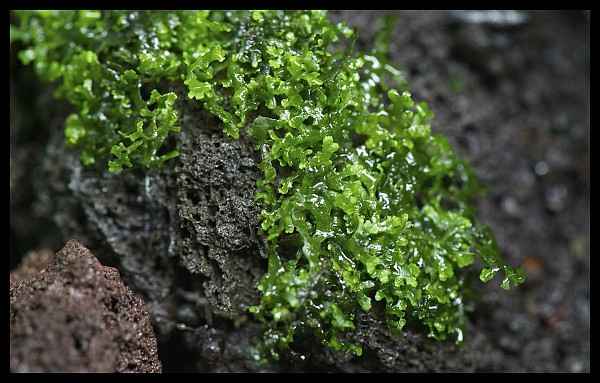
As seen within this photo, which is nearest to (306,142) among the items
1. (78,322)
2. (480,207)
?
(78,322)

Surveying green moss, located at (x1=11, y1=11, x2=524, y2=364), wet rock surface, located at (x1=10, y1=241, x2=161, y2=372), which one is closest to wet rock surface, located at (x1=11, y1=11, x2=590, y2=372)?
green moss, located at (x1=11, y1=11, x2=524, y2=364)

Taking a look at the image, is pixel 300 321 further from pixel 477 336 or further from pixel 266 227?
pixel 477 336

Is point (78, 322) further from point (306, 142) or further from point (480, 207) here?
point (480, 207)

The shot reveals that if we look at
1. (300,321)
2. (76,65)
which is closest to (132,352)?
(300,321)

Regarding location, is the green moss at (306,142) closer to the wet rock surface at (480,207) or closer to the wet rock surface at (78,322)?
the wet rock surface at (480,207)

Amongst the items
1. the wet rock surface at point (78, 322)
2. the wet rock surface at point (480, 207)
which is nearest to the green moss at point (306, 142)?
the wet rock surface at point (480, 207)

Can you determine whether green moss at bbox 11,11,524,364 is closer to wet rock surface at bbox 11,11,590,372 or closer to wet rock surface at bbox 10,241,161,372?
wet rock surface at bbox 11,11,590,372
